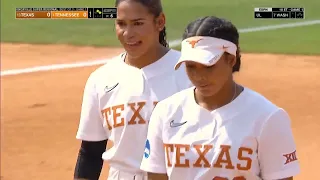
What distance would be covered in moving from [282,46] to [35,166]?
8477 millimetres

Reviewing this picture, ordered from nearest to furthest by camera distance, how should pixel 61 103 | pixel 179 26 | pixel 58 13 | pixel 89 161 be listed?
pixel 89 161, pixel 61 103, pixel 58 13, pixel 179 26

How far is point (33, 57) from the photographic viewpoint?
14992 mm

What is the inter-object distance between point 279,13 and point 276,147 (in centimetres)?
1613

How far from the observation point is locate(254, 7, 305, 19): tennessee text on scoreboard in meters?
18.2

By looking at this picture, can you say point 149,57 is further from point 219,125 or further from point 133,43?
point 219,125

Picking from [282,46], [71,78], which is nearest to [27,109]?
[71,78]

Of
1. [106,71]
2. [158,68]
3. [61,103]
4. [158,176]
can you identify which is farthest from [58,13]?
[158,176]

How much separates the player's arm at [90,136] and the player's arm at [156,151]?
0.69 meters

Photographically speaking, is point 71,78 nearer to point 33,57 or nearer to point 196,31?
point 33,57

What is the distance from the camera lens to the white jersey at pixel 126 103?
375 centimetres

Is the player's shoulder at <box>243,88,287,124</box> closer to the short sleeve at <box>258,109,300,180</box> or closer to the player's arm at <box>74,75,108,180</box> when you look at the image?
the short sleeve at <box>258,109,300,180</box>

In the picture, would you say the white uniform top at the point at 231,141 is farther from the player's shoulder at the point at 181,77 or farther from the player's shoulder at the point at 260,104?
the player's shoulder at the point at 181,77

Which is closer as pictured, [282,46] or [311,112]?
[311,112]

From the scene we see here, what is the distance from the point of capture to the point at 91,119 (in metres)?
3.87
